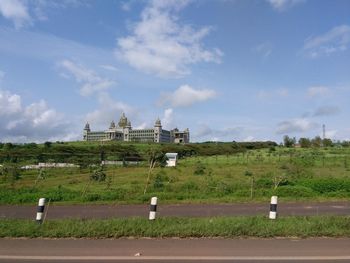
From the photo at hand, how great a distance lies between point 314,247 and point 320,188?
48.3ft

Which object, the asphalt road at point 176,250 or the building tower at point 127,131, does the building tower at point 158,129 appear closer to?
the building tower at point 127,131

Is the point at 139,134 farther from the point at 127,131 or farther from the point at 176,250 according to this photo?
the point at 176,250

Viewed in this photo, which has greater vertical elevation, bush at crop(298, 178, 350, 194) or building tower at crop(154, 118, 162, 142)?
building tower at crop(154, 118, 162, 142)

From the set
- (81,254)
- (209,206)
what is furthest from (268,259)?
(209,206)

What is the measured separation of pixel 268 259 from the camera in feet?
Answer: 26.0

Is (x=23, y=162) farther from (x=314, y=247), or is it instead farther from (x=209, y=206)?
(x=314, y=247)

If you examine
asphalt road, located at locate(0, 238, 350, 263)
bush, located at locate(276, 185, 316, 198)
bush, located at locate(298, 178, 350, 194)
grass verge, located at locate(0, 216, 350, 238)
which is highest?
bush, located at locate(298, 178, 350, 194)

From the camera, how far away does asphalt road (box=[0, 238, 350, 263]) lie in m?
8.10

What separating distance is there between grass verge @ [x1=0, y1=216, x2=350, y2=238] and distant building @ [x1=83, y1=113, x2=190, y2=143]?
148490 millimetres

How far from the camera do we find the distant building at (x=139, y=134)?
534ft

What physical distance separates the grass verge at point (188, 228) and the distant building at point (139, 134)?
148 meters

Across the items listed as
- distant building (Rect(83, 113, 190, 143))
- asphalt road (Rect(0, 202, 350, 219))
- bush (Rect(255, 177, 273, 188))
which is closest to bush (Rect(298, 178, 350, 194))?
bush (Rect(255, 177, 273, 188))

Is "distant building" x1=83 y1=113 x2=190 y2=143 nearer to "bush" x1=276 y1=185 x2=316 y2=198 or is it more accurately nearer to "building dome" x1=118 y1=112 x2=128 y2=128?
"building dome" x1=118 y1=112 x2=128 y2=128

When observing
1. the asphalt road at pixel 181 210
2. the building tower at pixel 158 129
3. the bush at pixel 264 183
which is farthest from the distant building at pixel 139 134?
the asphalt road at pixel 181 210
